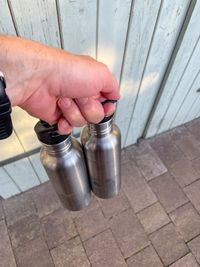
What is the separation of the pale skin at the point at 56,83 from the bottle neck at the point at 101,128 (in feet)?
0.23

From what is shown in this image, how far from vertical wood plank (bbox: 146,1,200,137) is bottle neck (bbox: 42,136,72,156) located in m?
0.56

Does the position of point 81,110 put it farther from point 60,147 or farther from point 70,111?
point 60,147

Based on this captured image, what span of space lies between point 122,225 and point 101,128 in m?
0.75

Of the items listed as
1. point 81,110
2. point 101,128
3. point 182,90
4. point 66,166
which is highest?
point 81,110

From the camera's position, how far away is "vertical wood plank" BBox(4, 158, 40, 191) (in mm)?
1035

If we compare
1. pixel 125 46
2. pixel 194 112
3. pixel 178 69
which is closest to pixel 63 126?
pixel 125 46

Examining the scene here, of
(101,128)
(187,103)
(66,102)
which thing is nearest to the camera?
(66,102)

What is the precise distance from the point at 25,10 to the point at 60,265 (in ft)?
3.47

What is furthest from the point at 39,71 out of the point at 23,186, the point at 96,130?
the point at 23,186

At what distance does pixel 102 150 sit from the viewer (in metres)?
0.71

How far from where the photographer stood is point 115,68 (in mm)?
855

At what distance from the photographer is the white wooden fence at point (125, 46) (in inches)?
23.8

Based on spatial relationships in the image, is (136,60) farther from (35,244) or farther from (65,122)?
(35,244)

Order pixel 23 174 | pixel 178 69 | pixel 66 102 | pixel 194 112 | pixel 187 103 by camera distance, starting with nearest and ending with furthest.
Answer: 1. pixel 66 102
2. pixel 178 69
3. pixel 23 174
4. pixel 187 103
5. pixel 194 112
